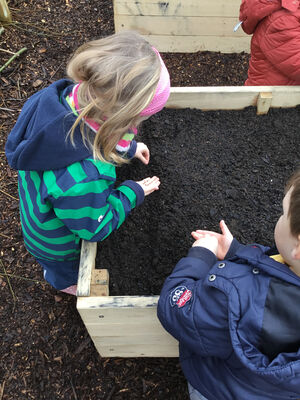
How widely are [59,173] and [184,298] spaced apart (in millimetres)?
572

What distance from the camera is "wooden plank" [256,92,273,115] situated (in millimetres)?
2055

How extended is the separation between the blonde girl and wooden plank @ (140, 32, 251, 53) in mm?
1974

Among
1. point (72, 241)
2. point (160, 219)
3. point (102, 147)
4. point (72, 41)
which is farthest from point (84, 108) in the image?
point (72, 41)

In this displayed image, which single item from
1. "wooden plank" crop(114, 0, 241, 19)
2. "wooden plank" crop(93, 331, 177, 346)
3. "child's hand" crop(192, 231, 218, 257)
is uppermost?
"wooden plank" crop(114, 0, 241, 19)

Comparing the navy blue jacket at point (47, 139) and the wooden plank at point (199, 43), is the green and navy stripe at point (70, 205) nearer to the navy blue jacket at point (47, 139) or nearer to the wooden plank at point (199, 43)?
the navy blue jacket at point (47, 139)

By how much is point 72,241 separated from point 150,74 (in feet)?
Result: 2.44

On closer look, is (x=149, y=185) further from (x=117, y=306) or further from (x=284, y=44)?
(x=284, y=44)

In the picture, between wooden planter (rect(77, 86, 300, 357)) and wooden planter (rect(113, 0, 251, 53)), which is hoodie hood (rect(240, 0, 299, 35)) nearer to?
wooden planter (rect(77, 86, 300, 357))

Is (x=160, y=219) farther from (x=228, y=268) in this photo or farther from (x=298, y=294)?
(x=298, y=294)

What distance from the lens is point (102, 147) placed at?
1263mm

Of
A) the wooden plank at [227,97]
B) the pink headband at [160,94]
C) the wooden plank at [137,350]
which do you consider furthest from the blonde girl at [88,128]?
the wooden plank at [227,97]

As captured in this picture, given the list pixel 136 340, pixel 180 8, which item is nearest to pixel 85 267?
pixel 136 340

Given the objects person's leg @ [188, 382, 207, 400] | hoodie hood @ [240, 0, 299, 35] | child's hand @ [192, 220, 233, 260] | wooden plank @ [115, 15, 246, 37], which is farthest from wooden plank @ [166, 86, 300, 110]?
person's leg @ [188, 382, 207, 400]

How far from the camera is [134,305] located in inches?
53.9
